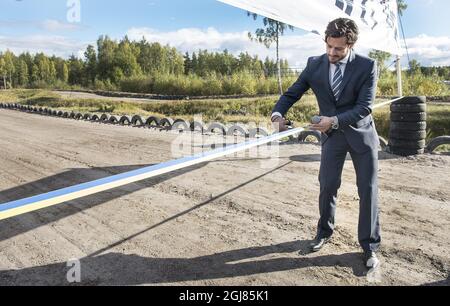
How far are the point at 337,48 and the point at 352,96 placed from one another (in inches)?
18.9

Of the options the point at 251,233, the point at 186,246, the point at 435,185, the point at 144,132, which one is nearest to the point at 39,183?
the point at 186,246

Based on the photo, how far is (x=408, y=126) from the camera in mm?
7594

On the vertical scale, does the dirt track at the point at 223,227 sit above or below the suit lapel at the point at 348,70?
below

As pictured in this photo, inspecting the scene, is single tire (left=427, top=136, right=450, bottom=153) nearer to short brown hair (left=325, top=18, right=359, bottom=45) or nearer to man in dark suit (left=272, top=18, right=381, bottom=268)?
man in dark suit (left=272, top=18, right=381, bottom=268)

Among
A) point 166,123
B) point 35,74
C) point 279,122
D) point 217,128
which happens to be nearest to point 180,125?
point 166,123

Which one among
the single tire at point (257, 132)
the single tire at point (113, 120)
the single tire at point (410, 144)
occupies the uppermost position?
the single tire at point (113, 120)

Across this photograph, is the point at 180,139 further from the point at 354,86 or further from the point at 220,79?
the point at 220,79

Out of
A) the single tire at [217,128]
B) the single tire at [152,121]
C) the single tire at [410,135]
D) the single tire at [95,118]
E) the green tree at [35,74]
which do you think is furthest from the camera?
the green tree at [35,74]

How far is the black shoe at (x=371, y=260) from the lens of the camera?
11.0ft

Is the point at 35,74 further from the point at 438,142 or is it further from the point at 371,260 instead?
the point at 371,260

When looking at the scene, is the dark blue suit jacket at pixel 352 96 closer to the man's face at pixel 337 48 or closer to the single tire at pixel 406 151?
the man's face at pixel 337 48

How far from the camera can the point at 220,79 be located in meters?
44.0

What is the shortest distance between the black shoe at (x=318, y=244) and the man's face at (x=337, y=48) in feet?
6.28

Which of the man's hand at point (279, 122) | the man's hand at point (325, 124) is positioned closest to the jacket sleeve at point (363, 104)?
the man's hand at point (325, 124)
